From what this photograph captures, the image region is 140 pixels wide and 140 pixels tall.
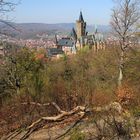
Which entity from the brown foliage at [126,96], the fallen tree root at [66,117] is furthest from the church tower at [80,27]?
the fallen tree root at [66,117]

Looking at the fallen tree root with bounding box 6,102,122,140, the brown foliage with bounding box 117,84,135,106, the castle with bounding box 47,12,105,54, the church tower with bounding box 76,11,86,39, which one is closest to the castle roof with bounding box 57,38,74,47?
the castle with bounding box 47,12,105,54

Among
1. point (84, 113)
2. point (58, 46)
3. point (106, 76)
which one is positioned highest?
point (84, 113)

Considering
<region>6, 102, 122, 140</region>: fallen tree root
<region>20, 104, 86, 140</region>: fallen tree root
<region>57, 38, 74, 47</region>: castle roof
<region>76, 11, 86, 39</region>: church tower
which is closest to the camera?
<region>20, 104, 86, 140</region>: fallen tree root

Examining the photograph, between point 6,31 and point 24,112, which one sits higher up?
point 6,31

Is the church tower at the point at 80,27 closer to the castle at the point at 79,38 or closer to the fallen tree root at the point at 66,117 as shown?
the castle at the point at 79,38

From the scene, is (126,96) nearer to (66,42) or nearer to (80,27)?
(80,27)

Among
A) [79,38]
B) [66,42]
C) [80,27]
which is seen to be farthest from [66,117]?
[66,42]

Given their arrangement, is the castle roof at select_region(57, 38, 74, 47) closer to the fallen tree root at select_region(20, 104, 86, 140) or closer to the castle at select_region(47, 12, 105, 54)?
the castle at select_region(47, 12, 105, 54)

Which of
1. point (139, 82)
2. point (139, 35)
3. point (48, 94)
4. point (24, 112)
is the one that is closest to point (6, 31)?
point (24, 112)

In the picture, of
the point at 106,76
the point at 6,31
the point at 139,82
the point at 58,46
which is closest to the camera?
the point at 6,31

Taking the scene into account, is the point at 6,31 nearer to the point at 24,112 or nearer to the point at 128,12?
the point at 24,112

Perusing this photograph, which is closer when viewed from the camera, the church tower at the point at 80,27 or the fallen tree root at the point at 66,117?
the fallen tree root at the point at 66,117

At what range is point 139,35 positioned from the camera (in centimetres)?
1928

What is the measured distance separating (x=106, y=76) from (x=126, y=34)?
32.4ft
